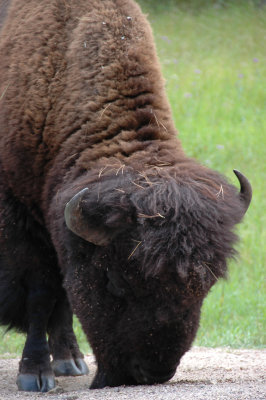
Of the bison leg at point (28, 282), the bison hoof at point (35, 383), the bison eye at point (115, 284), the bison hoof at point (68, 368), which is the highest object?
the bison eye at point (115, 284)

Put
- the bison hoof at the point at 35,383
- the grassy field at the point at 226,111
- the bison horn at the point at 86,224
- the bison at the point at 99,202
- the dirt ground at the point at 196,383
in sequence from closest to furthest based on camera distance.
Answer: the dirt ground at the point at 196,383 < the bison at the point at 99,202 < the bison horn at the point at 86,224 < the bison hoof at the point at 35,383 < the grassy field at the point at 226,111

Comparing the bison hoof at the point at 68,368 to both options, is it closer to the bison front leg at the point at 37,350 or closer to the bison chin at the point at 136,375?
the bison front leg at the point at 37,350

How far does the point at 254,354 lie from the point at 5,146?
102 inches

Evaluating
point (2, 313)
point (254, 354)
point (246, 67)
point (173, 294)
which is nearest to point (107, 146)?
point (173, 294)

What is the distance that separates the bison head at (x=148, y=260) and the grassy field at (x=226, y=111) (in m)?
0.40

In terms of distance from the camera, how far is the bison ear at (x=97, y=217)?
3799mm

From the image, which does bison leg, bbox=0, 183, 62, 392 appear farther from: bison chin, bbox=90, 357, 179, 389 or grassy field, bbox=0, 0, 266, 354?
grassy field, bbox=0, 0, 266, 354

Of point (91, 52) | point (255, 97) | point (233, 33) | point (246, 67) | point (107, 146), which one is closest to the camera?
point (107, 146)

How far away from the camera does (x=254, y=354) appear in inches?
223

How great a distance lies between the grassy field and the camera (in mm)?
7277

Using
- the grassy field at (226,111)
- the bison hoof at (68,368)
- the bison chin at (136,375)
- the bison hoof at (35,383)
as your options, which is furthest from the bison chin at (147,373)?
the bison hoof at (68,368)

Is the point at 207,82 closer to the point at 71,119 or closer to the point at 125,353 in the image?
the point at 71,119

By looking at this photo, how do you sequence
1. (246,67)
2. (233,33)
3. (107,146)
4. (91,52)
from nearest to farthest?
(107,146) → (91,52) → (246,67) → (233,33)

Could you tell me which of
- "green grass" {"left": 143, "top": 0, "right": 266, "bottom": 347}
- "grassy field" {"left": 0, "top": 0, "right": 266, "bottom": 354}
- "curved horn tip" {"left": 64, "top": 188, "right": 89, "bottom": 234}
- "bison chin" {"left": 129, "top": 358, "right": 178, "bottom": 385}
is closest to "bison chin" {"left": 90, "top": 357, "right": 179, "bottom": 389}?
"bison chin" {"left": 129, "top": 358, "right": 178, "bottom": 385}
